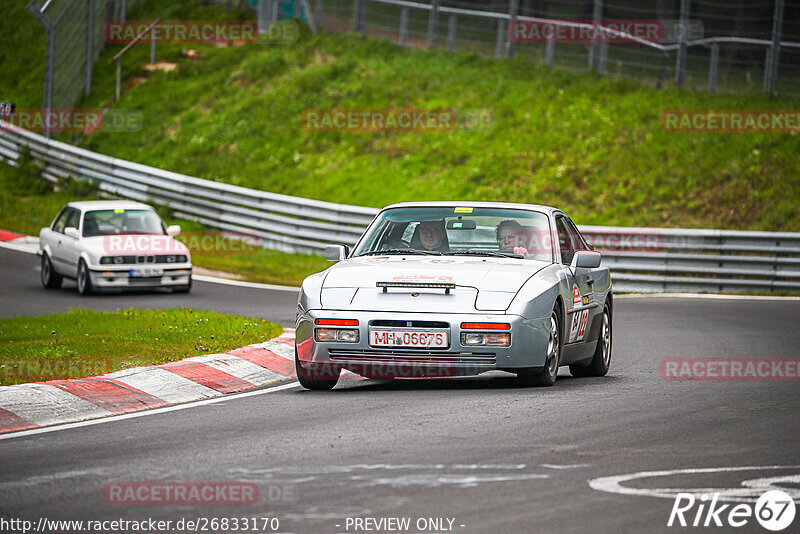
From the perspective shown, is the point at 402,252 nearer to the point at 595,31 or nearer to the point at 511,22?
the point at 595,31

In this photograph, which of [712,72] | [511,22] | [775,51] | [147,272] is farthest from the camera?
[511,22]

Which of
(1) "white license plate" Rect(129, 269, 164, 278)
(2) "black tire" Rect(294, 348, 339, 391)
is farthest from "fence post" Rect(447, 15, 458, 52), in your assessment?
(2) "black tire" Rect(294, 348, 339, 391)

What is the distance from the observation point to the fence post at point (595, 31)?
28.8 meters

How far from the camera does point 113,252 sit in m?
19.3

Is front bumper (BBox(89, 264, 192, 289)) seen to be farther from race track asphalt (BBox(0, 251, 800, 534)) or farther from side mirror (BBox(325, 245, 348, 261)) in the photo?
race track asphalt (BBox(0, 251, 800, 534))

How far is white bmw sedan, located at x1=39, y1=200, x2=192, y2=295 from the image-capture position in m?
19.2

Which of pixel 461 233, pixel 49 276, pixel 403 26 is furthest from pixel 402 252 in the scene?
pixel 403 26

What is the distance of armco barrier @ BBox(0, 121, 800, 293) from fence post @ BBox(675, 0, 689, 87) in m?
7.59

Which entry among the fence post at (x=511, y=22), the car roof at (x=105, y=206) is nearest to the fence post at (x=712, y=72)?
the fence post at (x=511, y=22)

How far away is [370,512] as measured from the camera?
535 cm

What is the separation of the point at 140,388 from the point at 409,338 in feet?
6.87

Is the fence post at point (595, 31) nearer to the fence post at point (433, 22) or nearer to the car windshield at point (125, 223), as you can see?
the fence post at point (433, 22)

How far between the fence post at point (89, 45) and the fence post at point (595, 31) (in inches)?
523

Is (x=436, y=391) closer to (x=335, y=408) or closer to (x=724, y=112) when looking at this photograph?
Result: (x=335, y=408)
